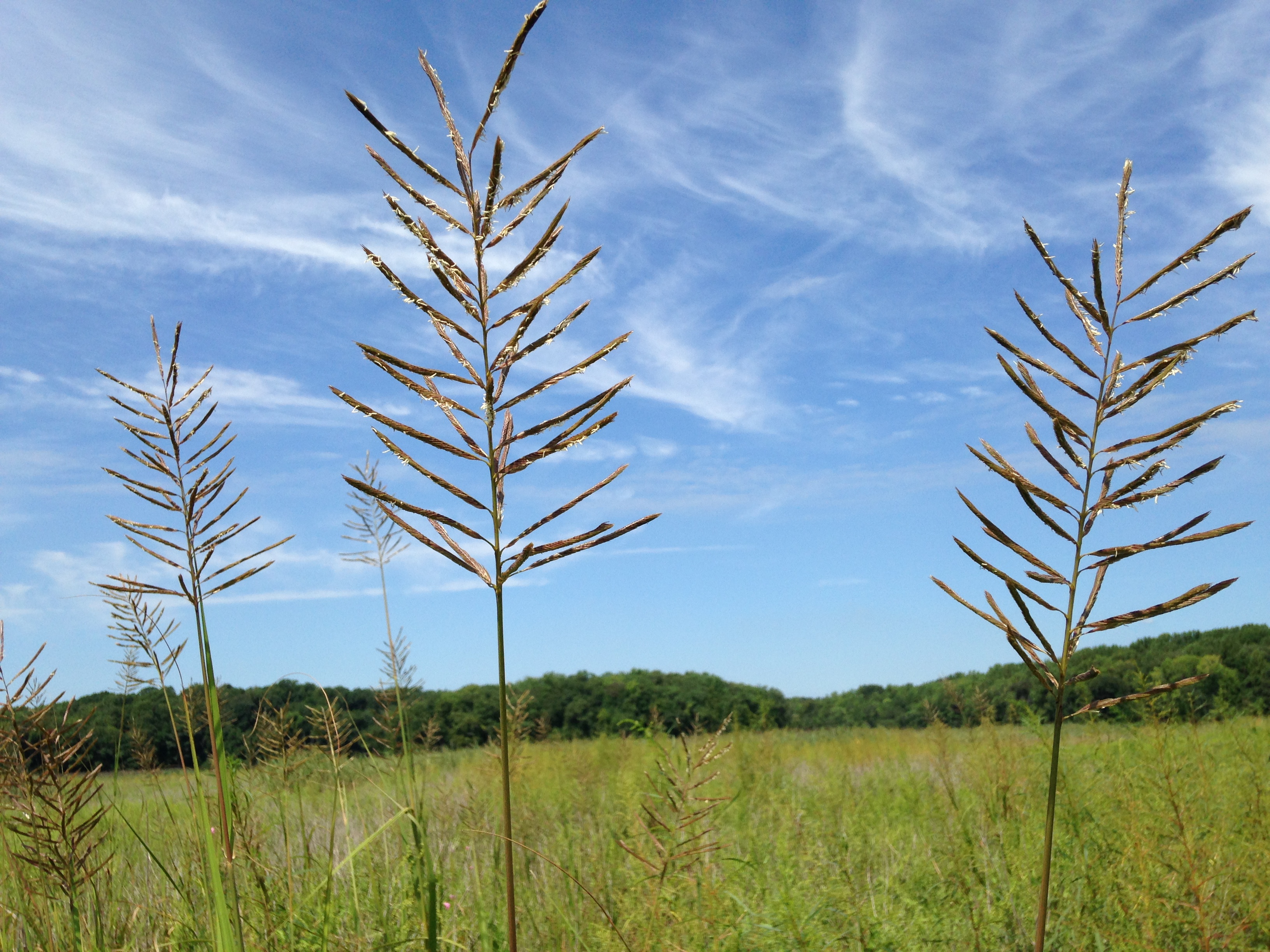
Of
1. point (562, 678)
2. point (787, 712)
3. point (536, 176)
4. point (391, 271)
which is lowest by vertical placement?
point (787, 712)

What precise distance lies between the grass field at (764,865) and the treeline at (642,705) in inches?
11.8

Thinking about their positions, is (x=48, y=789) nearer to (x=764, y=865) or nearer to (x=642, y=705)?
(x=764, y=865)

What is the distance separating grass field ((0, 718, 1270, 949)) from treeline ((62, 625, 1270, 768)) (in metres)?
0.30

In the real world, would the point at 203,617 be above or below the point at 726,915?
above

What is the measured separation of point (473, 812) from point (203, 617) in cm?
285

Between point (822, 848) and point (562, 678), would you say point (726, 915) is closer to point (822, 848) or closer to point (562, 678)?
point (822, 848)

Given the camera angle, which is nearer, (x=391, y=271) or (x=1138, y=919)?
(x=391, y=271)

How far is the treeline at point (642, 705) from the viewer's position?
14.0ft

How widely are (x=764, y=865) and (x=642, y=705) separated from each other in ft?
43.7

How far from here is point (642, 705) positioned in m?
17.2

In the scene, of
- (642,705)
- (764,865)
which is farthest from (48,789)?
(642,705)

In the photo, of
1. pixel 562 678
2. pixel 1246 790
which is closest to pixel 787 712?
pixel 562 678

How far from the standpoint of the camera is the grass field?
2637 mm

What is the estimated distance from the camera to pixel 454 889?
4.29 m
